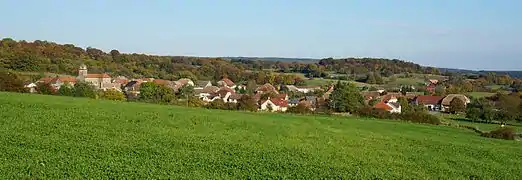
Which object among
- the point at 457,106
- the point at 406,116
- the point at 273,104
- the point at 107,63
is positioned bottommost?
the point at 457,106

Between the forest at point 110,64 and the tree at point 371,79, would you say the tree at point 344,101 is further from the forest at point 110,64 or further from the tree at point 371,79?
the tree at point 371,79

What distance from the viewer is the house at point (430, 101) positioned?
124 meters

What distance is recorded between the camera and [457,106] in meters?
111

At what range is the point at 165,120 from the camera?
31172mm

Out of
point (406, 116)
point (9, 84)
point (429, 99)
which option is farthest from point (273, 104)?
point (429, 99)

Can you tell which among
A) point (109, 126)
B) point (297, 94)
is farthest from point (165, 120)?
point (297, 94)

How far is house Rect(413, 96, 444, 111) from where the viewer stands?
12444cm

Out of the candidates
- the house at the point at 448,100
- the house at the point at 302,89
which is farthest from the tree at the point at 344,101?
the house at the point at 302,89

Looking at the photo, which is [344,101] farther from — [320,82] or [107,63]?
[107,63]

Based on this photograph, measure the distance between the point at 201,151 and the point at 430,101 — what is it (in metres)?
115

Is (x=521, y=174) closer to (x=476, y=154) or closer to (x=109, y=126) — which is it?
(x=476, y=154)

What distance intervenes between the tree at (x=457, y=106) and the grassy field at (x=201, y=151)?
81.4 meters

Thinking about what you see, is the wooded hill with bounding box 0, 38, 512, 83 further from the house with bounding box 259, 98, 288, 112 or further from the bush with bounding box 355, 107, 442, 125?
the bush with bounding box 355, 107, 442, 125

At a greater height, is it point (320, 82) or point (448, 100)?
point (320, 82)
